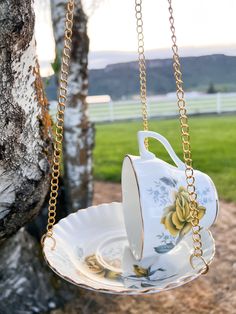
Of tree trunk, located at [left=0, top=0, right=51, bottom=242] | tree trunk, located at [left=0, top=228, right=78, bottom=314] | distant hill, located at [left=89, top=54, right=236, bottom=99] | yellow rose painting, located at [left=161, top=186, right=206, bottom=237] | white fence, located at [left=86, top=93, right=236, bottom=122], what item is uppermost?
tree trunk, located at [left=0, top=0, right=51, bottom=242]

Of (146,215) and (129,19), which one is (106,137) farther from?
(146,215)

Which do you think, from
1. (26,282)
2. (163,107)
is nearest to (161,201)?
(26,282)

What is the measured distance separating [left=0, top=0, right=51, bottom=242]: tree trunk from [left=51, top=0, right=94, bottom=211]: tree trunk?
994 millimetres

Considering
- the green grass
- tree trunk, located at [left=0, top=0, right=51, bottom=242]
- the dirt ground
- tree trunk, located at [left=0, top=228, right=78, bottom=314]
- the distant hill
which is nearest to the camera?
tree trunk, located at [left=0, top=0, right=51, bottom=242]

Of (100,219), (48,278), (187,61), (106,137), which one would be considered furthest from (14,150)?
(106,137)

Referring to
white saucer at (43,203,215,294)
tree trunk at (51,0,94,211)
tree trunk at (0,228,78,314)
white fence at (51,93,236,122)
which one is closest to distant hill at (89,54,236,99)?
white fence at (51,93,236,122)

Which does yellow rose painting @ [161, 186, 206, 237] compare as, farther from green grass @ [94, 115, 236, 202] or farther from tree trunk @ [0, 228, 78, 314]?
green grass @ [94, 115, 236, 202]

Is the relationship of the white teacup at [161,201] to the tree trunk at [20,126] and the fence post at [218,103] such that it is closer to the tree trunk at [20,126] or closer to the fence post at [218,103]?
the tree trunk at [20,126]

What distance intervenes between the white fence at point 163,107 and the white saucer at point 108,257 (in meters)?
5.07

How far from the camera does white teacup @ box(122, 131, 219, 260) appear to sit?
903mm

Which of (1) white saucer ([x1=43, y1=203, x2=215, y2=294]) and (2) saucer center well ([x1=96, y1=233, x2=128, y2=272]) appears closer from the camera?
(1) white saucer ([x1=43, y1=203, x2=215, y2=294])

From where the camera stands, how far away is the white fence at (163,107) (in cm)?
621

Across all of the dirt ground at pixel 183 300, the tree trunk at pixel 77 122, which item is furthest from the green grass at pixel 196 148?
the tree trunk at pixel 77 122

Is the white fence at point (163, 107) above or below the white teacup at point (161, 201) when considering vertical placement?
below
